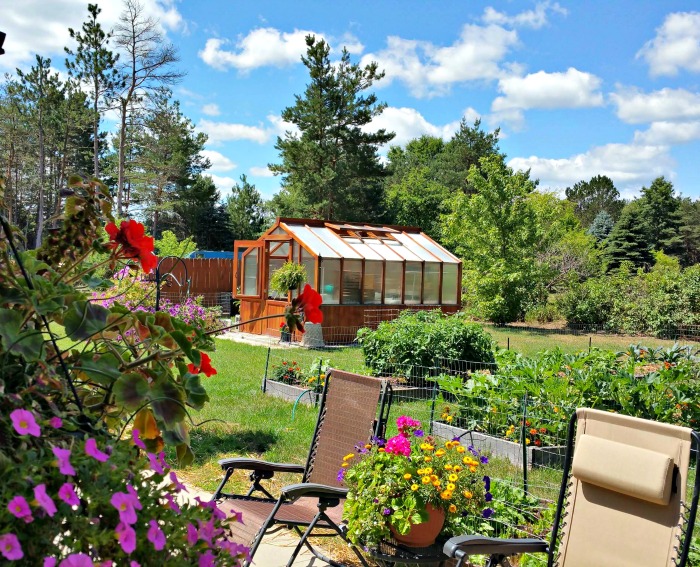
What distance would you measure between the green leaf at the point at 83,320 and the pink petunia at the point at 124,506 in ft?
1.46

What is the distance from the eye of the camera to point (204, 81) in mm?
21594

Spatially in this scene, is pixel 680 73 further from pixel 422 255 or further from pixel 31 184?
pixel 31 184

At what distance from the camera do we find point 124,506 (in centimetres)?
97

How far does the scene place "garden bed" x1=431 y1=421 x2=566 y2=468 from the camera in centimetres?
564

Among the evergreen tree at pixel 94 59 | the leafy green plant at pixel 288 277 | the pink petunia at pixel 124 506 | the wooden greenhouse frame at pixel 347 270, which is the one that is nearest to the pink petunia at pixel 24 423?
the pink petunia at pixel 124 506

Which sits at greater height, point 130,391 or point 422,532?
point 130,391

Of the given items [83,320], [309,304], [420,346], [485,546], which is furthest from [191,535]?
[420,346]

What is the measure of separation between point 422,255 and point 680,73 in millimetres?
24095

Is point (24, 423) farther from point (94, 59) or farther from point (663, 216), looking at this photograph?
point (663, 216)

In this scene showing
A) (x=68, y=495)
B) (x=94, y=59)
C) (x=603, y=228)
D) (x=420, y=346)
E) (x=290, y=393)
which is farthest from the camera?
(x=603, y=228)

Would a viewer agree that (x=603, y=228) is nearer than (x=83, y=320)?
No

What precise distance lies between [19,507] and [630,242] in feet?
133

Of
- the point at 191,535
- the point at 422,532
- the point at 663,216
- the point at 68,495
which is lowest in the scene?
the point at 422,532

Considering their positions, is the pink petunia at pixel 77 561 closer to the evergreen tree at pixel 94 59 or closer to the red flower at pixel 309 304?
the red flower at pixel 309 304
